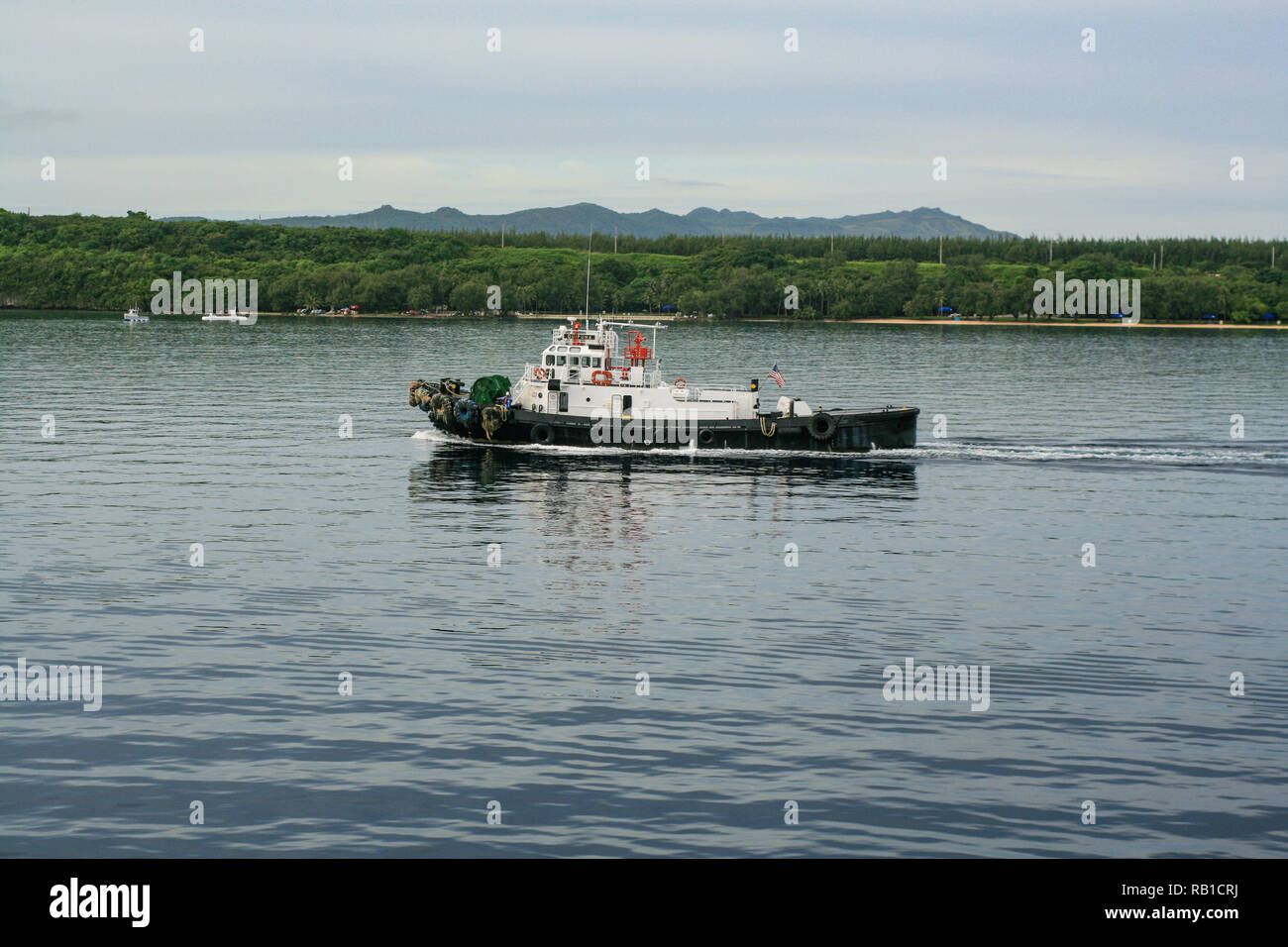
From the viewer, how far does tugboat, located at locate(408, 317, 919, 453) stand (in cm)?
8138

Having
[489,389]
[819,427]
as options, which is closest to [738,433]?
[819,427]

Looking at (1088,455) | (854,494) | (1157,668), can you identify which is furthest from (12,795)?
(1088,455)

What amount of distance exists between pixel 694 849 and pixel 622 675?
35.4 feet

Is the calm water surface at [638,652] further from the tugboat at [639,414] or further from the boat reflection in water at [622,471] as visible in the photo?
the tugboat at [639,414]

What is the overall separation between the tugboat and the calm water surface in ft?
12.5

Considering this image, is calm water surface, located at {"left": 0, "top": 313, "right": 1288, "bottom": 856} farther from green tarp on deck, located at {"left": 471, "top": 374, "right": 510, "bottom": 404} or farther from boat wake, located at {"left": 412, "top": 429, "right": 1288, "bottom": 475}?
green tarp on deck, located at {"left": 471, "top": 374, "right": 510, "bottom": 404}

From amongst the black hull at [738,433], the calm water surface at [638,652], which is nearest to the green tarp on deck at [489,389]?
the black hull at [738,433]

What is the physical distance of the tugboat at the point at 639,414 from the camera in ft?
267

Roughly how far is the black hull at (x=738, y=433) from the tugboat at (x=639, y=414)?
6cm

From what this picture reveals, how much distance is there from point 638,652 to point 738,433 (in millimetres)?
46388

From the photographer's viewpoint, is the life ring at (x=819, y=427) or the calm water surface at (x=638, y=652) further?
the life ring at (x=819, y=427)

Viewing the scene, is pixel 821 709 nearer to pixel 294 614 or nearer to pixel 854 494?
pixel 294 614

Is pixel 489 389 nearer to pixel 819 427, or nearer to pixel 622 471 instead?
pixel 622 471

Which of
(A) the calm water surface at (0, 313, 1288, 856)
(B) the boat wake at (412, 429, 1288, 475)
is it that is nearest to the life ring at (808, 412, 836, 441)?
(B) the boat wake at (412, 429, 1288, 475)
